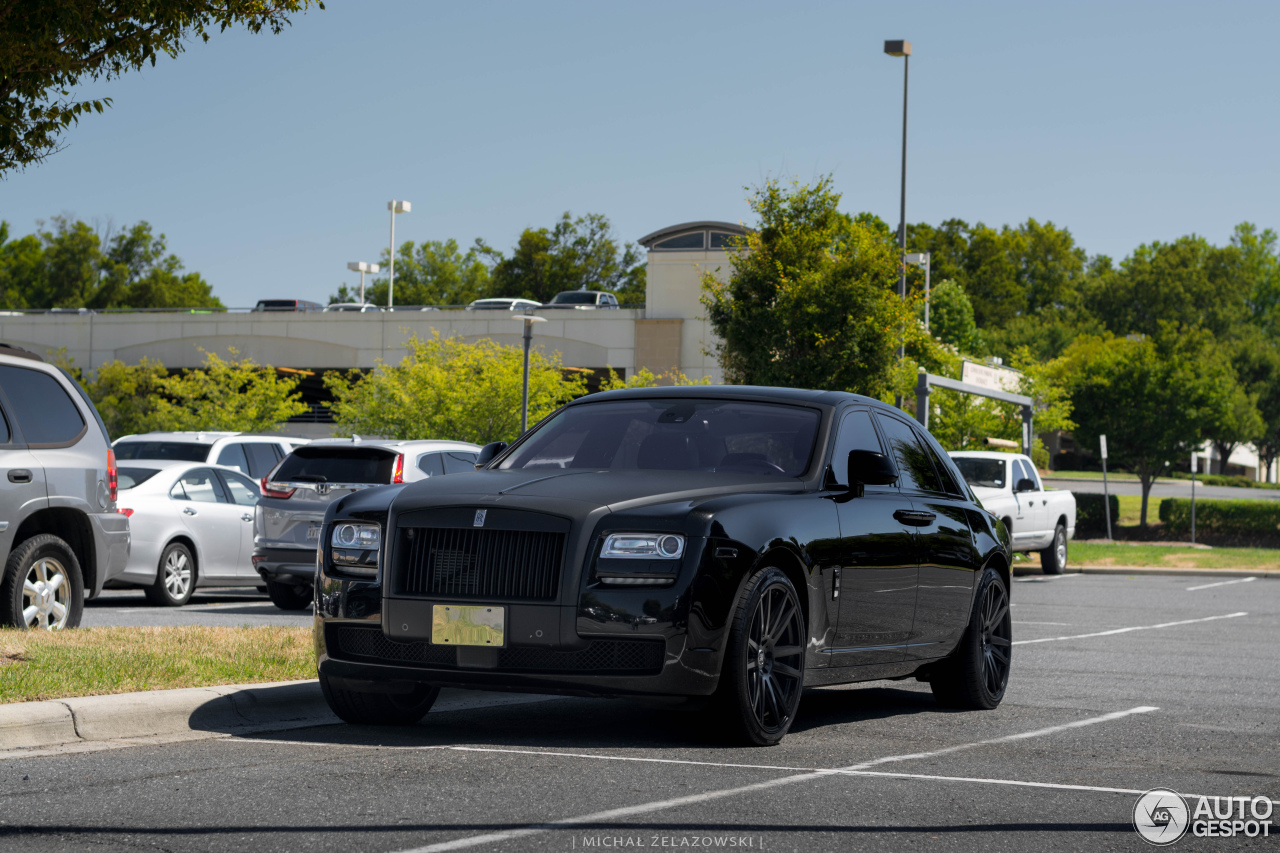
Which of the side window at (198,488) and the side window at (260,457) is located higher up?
the side window at (260,457)

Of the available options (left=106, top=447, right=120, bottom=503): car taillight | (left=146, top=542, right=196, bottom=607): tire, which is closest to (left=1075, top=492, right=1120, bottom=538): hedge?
(left=146, top=542, right=196, bottom=607): tire

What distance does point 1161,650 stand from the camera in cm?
1284

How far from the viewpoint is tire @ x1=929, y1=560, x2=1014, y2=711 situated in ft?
28.2

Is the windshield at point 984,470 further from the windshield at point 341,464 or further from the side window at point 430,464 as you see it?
the windshield at point 341,464

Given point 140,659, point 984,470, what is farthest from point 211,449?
point 984,470

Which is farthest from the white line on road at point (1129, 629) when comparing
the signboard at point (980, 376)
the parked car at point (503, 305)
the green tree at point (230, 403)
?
the parked car at point (503, 305)

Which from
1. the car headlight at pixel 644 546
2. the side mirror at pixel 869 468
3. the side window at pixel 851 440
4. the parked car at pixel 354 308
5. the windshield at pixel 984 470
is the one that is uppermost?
the parked car at pixel 354 308

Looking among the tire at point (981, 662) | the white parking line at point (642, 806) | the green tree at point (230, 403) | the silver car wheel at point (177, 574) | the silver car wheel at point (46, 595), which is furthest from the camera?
the green tree at point (230, 403)

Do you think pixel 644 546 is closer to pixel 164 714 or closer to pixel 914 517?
pixel 914 517

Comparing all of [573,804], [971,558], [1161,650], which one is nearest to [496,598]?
[573,804]

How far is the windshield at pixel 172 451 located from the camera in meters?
18.5

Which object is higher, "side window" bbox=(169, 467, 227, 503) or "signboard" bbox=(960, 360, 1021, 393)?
"signboard" bbox=(960, 360, 1021, 393)

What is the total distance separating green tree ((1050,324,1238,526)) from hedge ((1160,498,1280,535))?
6677mm

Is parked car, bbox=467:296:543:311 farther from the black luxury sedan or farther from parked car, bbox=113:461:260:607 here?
the black luxury sedan
